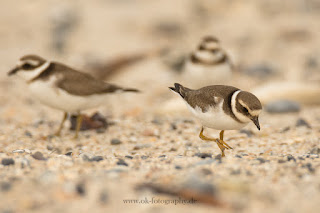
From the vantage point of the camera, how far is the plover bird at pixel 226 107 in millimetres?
3514

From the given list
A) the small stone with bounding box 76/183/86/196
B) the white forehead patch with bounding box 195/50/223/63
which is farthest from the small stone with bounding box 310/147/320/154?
the small stone with bounding box 76/183/86/196

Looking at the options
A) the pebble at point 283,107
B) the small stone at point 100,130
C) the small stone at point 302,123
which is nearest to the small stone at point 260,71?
the pebble at point 283,107

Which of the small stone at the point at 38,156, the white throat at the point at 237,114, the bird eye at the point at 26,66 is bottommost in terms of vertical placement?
the small stone at the point at 38,156

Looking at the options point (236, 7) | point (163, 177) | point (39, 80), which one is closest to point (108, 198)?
point (163, 177)

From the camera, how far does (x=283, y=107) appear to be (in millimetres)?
5992

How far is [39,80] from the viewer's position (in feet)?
15.4

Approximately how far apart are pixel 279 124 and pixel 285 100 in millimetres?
836

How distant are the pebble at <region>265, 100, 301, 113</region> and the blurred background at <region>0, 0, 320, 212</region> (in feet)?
0.05

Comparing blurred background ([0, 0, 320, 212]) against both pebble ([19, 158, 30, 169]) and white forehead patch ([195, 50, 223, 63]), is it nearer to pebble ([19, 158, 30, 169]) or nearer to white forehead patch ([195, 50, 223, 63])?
pebble ([19, 158, 30, 169])

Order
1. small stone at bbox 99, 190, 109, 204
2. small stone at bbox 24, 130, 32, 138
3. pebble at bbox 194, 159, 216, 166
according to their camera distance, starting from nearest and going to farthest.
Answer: small stone at bbox 99, 190, 109, 204, pebble at bbox 194, 159, 216, 166, small stone at bbox 24, 130, 32, 138

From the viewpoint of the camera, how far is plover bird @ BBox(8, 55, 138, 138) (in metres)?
4.67

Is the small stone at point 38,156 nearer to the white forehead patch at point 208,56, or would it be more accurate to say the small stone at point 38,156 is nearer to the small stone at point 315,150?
the small stone at point 315,150

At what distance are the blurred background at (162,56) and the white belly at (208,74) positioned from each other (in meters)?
0.50

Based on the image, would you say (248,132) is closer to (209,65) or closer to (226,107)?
(209,65)
